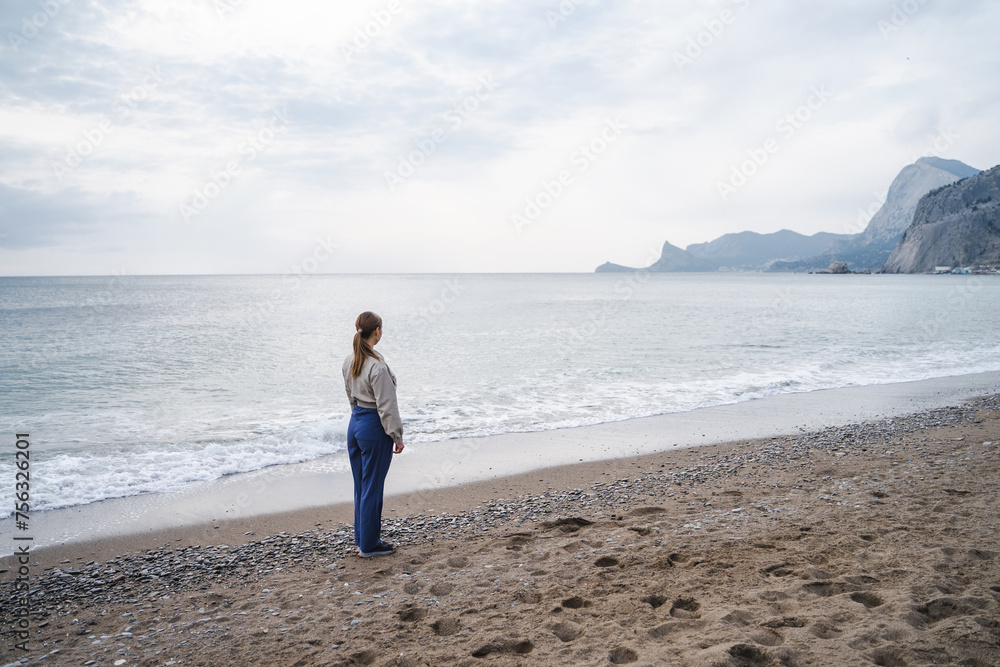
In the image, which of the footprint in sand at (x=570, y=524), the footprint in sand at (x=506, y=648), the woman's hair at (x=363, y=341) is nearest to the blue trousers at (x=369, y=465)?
the woman's hair at (x=363, y=341)

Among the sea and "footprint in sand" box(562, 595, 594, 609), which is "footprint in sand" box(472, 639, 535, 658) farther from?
the sea

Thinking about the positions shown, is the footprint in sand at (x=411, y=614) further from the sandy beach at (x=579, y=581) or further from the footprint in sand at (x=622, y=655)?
the footprint in sand at (x=622, y=655)

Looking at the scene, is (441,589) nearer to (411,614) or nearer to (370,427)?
(411,614)

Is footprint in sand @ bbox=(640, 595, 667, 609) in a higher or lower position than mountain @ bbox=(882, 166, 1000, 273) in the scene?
lower

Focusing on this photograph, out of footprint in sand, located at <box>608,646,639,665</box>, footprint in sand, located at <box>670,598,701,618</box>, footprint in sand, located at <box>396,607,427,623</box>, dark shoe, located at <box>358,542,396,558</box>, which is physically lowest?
dark shoe, located at <box>358,542,396,558</box>

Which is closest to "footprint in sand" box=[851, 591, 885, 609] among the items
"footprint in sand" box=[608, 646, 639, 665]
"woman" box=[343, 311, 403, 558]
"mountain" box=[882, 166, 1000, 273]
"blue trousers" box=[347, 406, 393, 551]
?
"footprint in sand" box=[608, 646, 639, 665]

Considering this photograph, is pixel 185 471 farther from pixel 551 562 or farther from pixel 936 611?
pixel 936 611

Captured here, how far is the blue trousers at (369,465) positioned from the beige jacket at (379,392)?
138 millimetres

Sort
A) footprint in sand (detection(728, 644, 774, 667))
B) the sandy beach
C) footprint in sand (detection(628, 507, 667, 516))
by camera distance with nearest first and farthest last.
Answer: footprint in sand (detection(728, 644, 774, 667)) < the sandy beach < footprint in sand (detection(628, 507, 667, 516))

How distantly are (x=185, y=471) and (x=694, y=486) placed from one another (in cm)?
839

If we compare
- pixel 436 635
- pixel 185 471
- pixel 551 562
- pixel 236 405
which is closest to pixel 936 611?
pixel 551 562

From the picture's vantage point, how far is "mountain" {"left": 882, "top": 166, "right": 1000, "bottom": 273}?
440ft

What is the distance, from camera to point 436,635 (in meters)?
4.05

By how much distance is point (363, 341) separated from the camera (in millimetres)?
5496
